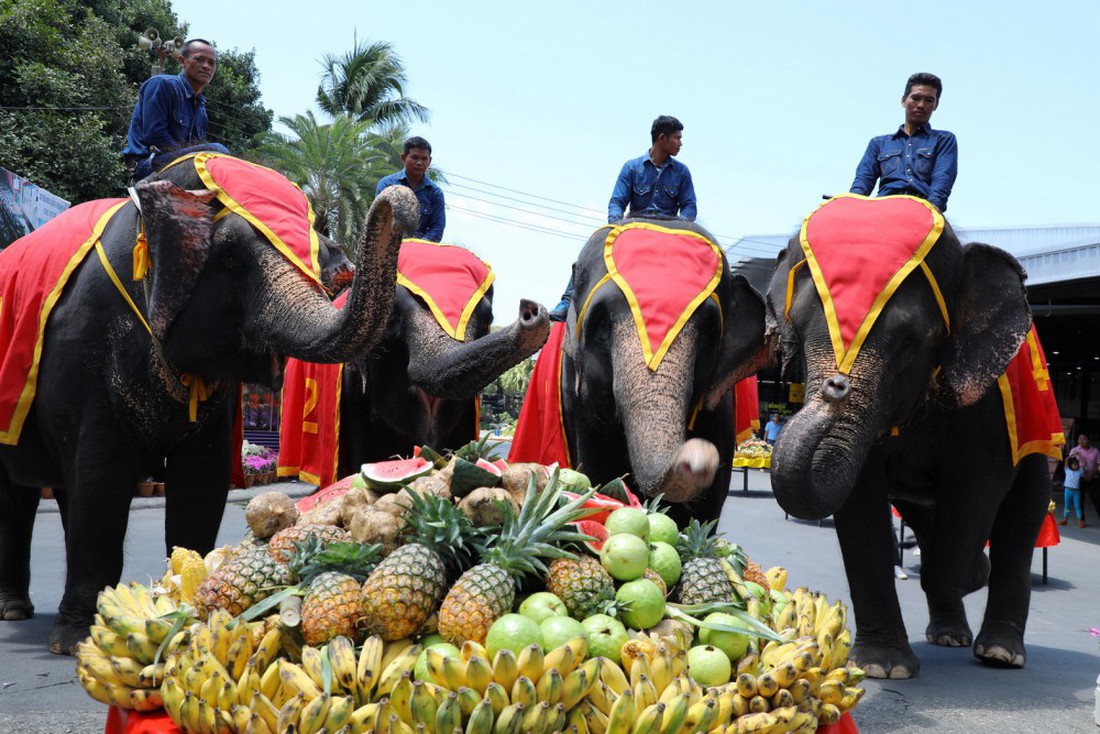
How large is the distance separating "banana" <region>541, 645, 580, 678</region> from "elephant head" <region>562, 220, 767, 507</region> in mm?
1752

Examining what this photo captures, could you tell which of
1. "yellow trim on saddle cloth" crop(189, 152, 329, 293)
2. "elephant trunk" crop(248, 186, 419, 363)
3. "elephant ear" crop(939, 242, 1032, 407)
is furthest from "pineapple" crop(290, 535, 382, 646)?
"elephant ear" crop(939, 242, 1032, 407)

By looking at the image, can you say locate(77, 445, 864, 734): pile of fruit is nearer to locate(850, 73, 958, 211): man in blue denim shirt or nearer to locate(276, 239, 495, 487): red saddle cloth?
locate(276, 239, 495, 487): red saddle cloth

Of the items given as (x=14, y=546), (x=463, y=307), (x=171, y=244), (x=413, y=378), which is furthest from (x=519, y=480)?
(x=14, y=546)

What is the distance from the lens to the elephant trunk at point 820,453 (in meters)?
3.93

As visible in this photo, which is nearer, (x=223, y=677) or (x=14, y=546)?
(x=223, y=677)

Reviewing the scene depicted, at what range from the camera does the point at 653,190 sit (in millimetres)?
6438

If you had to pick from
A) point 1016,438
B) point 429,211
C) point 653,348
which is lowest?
point 1016,438

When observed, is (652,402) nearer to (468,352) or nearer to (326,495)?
(468,352)

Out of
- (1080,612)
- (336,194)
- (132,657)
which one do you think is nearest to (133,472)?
(132,657)

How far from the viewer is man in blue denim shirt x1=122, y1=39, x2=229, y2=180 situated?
5.37 meters

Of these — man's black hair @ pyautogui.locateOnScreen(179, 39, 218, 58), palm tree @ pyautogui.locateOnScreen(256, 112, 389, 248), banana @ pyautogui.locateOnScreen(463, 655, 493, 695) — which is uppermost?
palm tree @ pyautogui.locateOnScreen(256, 112, 389, 248)

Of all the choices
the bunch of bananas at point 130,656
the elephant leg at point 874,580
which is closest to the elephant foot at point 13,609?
the bunch of bananas at point 130,656

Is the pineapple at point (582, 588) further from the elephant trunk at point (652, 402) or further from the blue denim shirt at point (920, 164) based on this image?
the blue denim shirt at point (920, 164)

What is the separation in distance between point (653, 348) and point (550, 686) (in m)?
2.46
